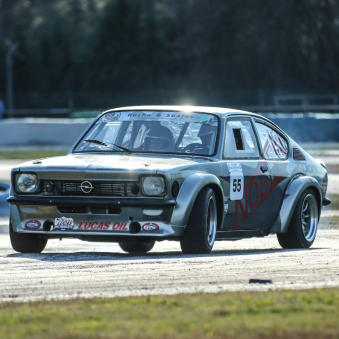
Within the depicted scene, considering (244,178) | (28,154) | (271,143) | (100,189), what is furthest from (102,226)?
(28,154)

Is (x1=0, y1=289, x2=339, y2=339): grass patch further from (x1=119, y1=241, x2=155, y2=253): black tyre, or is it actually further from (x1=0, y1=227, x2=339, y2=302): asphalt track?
(x1=119, y1=241, x2=155, y2=253): black tyre

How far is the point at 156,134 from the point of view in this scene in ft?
28.4

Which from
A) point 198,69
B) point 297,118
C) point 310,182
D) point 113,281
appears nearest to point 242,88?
point 198,69

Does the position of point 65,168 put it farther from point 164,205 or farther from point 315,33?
point 315,33

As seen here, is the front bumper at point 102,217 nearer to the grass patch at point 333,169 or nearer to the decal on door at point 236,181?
the decal on door at point 236,181

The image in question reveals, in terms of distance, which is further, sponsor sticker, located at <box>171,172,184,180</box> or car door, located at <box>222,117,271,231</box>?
car door, located at <box>222,117,271,231</box>

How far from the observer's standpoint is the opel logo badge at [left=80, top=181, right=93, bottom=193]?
783 centimetres

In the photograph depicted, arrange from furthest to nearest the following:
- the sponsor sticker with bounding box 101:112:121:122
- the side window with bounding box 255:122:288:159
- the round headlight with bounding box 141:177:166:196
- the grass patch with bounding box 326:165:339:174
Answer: the grass patch with bounding box 326:165:339:174, the side window with bounding box 255:122:288:159, the sponsor sticker with bounding box 101:112:121:122, the round headlight with bounding box 141:177:166:196

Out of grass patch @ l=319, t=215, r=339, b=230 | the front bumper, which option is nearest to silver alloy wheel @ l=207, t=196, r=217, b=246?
the front bumper

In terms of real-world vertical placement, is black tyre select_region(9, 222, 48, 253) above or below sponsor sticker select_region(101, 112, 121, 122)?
below

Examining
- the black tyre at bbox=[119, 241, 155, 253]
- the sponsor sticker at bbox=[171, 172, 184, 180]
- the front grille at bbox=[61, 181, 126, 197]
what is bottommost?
the black tyre at bbox=[119, 241, 155, 253]

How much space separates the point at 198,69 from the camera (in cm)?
5725

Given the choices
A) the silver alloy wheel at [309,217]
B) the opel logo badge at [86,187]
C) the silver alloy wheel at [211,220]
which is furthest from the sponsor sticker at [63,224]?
the silver alloy wheel at [309,217]

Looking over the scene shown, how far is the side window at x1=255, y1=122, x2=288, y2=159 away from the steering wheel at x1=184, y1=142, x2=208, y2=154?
0.93 metres
